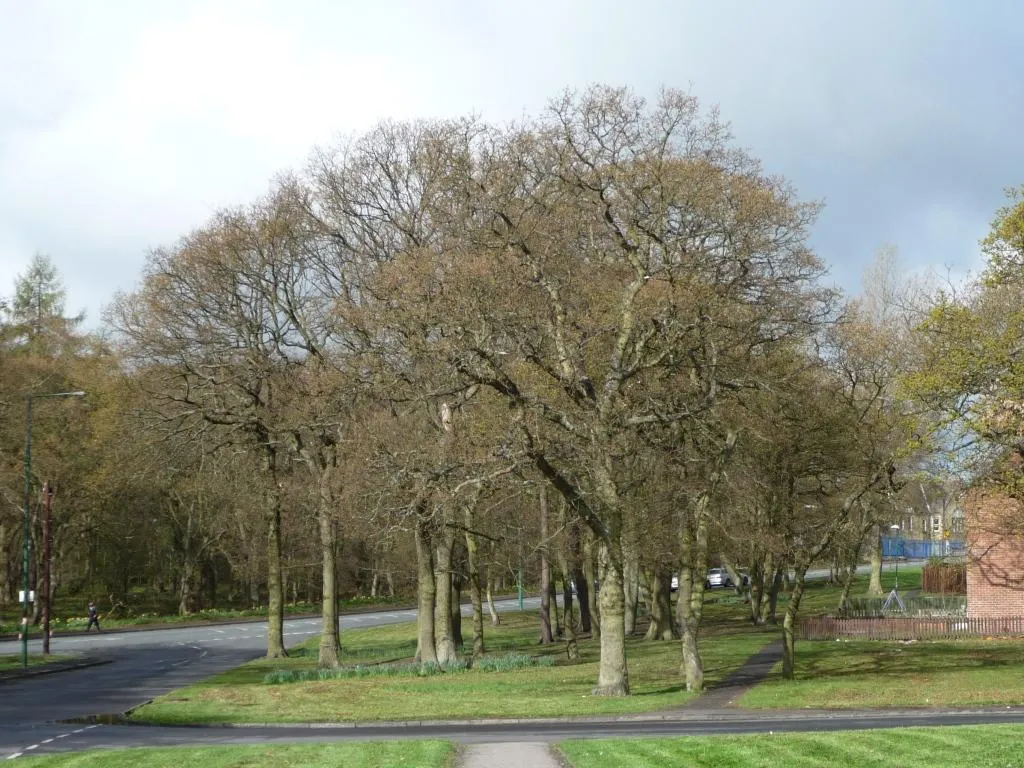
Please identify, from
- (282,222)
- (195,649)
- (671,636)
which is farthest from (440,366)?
(195,649)

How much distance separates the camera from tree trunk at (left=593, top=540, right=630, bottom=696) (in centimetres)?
2877

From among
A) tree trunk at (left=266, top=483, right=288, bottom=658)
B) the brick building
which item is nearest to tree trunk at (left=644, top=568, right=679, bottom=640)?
the brick building

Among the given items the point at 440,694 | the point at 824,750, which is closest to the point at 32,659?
the point at 440,694

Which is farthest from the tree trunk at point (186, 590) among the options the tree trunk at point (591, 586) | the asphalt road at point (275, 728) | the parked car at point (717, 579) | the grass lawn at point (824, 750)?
the grass lawn at point (824, 750)

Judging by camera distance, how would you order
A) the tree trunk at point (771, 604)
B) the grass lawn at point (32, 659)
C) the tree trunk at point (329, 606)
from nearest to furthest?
1. the tree trunk at point (329, 606)
2. the grass lawn at point (32, 659)
3. the tree trunk at point (771, 604)

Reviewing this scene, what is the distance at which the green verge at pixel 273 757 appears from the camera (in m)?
17.0

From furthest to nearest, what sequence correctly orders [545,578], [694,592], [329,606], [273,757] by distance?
[545,578], [329,606], [694,592], [273,757]

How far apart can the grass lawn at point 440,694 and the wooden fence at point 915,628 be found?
277cm

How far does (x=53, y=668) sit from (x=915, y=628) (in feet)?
104

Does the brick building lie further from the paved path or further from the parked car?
the parked car

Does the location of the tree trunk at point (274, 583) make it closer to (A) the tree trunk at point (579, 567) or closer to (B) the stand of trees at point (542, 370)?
(B) the stand of trees at point (542, 370)

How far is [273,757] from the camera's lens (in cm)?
1792

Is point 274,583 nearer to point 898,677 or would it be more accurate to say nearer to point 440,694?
point 440,694

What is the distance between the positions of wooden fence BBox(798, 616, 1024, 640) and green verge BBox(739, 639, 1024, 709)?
39.9 inches
